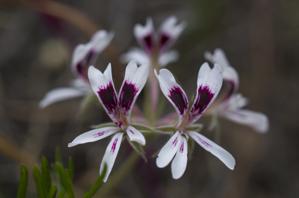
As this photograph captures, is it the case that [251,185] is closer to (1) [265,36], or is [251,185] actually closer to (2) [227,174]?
(2) [227,174]

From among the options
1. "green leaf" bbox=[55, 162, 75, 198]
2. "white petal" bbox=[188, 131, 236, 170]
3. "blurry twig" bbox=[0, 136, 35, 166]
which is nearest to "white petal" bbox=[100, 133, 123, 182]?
"green leaf" bbox=[55, 162, 75, 198]

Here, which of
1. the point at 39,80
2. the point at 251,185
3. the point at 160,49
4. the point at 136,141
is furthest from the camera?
the point at 39,80

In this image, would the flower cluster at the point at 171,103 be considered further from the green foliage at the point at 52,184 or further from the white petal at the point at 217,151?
the green foliage at the point at 52,184

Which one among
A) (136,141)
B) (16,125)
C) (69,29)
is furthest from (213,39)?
(136,141)

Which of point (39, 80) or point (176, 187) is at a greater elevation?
point (39, 80)

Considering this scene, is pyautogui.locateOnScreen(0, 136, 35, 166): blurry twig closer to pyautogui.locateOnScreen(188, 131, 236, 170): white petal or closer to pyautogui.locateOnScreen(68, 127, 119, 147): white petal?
pyautogui.locateOnScreen(68, 127, 119, 147): white petal

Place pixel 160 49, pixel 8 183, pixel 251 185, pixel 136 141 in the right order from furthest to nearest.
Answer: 1. pixel 251 185
2. pixel 8 183
3. pixel 160 49
4. pixel 136 141

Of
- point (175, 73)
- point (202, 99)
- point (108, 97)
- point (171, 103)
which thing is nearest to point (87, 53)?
point (108, 97)
